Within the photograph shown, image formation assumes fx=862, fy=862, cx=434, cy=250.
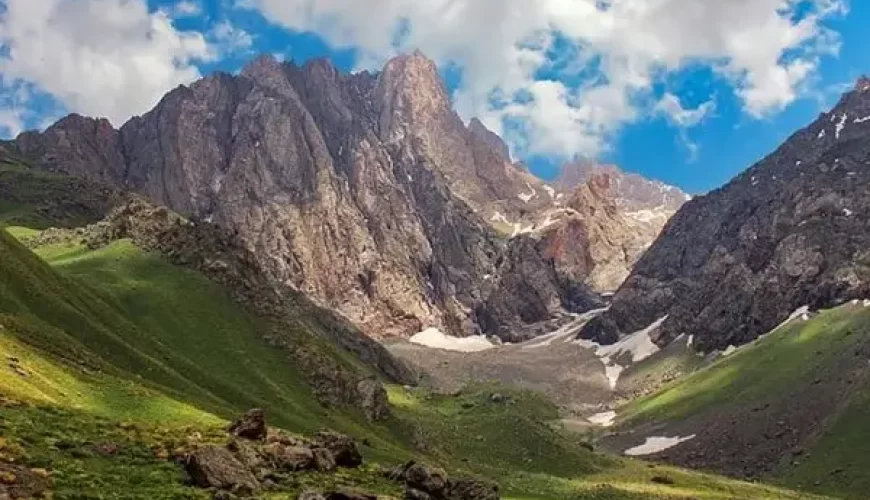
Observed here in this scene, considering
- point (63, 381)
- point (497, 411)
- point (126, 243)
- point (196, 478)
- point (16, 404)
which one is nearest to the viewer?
point (196, 478)

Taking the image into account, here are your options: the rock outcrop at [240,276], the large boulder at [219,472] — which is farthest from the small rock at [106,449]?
the rock outcrop at [240,276]

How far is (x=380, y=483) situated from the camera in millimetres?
51062

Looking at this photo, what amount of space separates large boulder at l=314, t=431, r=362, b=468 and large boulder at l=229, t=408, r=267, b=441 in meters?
3.62

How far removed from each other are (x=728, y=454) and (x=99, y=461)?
580 feet

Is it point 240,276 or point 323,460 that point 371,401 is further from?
point 323,460

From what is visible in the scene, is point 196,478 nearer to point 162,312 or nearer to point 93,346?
point 93,346

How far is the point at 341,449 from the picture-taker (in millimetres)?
55125

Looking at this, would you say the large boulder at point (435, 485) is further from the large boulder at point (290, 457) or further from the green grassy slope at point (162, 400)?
the large boulder at point (290, 457)

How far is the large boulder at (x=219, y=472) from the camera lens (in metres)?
41.3

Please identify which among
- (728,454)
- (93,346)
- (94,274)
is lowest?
(728,454)

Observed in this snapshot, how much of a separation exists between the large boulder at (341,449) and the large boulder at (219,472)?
1093 cm

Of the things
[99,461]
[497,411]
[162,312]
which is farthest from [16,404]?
[497,411]

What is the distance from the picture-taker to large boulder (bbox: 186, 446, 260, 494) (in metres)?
41.3

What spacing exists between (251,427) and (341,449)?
19.6 feet
